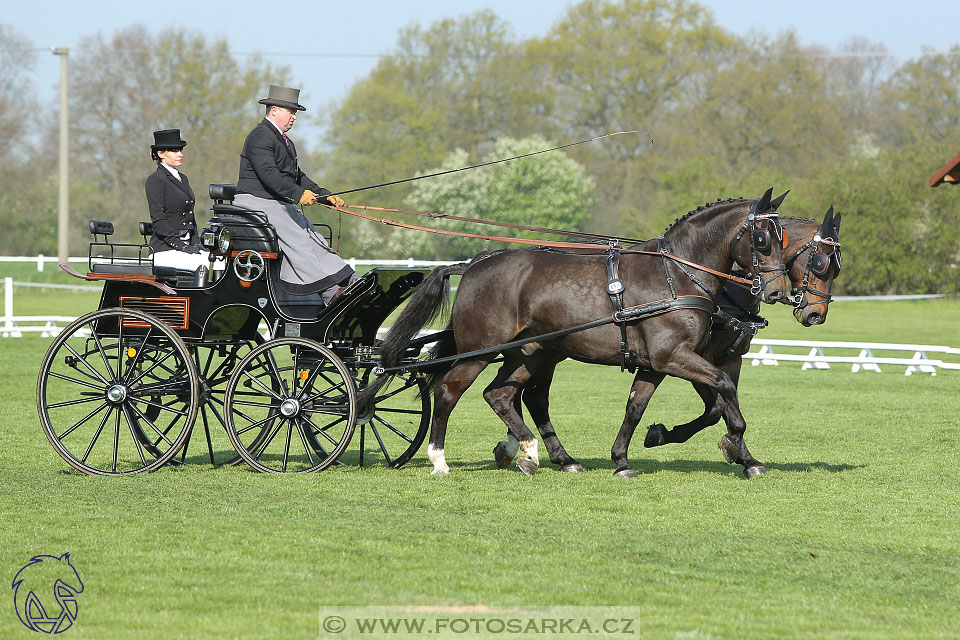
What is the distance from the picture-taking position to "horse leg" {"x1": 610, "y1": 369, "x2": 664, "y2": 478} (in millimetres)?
8492

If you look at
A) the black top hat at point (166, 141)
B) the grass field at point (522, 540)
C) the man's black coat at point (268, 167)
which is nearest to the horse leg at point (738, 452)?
the grass field at point (522, 540)

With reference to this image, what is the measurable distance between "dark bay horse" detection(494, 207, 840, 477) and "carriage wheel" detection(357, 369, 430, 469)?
655mm

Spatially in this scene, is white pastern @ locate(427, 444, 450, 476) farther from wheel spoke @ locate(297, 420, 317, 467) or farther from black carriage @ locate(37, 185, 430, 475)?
wheel spoke @ locate(297, 420, 317, 467)

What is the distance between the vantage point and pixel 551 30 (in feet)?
184

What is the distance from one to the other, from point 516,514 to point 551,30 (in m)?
51.4

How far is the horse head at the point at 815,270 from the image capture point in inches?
328

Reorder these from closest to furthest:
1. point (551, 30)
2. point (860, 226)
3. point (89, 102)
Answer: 1. point (860, 226)
2. point (89, 102)
3. point (551, 30)

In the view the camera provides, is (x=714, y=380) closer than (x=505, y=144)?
Yes

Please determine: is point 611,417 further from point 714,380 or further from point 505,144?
point 505,144

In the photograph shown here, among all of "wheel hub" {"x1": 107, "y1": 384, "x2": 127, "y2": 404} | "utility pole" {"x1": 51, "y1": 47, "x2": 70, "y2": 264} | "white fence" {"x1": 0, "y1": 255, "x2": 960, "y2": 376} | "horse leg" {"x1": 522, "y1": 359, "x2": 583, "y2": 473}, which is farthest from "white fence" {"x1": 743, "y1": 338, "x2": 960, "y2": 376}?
"utility pole" {"x1": 51, "y1": 47, "x2": 70, "y2": 264}

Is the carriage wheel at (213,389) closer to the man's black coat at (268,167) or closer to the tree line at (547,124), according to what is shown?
the man's black coat at (268,167)

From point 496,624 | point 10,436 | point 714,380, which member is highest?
point 714,380

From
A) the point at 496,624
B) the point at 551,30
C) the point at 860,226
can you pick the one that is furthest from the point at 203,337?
the point at 551,30

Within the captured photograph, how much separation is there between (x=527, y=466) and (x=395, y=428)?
7.78 ft
